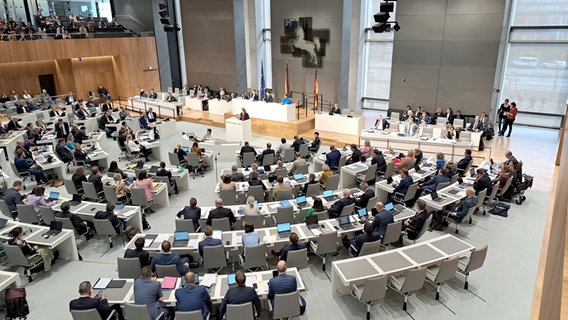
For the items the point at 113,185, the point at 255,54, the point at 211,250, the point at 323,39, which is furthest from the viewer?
the point at 255,54

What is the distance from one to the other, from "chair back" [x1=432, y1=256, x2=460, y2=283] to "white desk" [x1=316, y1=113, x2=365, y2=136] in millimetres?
10756

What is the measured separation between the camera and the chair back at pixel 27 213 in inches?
357

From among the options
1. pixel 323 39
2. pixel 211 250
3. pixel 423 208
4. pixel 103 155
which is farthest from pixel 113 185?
pixel 323 39

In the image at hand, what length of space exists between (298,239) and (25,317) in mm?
4835

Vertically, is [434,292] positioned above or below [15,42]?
below

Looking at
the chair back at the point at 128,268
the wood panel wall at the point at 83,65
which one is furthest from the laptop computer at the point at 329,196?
the wood panel wall at the point at 83,65

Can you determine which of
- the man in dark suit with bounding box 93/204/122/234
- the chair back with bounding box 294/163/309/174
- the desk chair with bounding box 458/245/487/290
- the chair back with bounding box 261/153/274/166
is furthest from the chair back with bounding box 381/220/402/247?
the chair back with bounding box 261/153/274/166

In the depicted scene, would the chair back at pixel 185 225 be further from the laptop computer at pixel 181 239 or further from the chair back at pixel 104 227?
the chair back at pixel 104 227

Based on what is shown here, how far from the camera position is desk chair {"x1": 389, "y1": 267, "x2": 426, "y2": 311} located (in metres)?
6.47

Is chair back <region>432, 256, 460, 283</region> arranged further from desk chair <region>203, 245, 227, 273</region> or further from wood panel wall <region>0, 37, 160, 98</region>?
wood panel wall <region>0, 37, 160, 98</region>

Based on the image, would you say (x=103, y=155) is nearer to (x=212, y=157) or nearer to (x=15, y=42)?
(x=212, y=157)

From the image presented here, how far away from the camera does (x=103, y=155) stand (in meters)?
13.4

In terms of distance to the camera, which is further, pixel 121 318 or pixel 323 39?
pixel 323 39

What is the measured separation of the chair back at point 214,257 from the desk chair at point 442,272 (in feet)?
12.1
